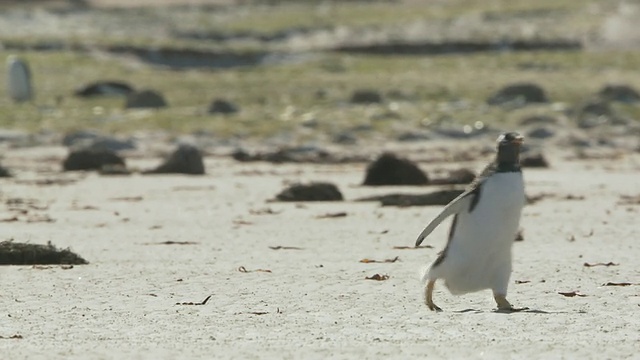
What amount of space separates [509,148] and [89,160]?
11.8m

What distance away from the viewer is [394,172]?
53.7 ft

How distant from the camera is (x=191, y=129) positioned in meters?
24.9

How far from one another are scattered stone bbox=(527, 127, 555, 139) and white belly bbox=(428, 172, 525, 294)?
1572cm

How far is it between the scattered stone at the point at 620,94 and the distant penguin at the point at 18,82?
35.7 feet

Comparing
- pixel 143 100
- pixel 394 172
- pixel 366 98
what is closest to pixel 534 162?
pixel 394 172

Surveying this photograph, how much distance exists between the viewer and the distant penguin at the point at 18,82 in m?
30.6

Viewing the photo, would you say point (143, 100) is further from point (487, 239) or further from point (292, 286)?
point (487, 239)

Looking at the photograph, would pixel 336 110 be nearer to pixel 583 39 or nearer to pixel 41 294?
pixel 41 294

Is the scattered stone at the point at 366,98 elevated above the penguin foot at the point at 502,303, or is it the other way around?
the penguin foot at the point at 502,303

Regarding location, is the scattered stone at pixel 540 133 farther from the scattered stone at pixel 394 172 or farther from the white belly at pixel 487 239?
the white belly at pixel 487 239

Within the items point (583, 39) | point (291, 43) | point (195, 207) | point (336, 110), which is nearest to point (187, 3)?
point (291, 43)

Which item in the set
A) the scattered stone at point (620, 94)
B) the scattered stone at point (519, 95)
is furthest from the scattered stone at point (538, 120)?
the scattered stone at point (620, 94)

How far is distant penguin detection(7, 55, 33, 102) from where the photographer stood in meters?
30.6

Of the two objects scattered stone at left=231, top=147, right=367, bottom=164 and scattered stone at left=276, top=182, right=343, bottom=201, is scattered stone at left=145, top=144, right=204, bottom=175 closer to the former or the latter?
scattered stone at left=231, top=147, right=367, bottom=164
